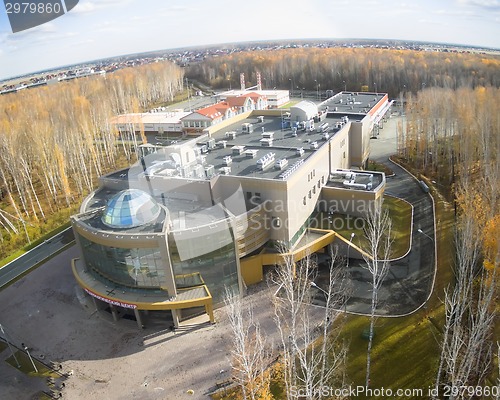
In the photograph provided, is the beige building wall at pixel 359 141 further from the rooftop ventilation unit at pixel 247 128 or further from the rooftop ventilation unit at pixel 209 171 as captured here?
the rooftop ventilation unit at pixel 209 171

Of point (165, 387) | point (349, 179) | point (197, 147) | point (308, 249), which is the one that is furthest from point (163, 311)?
point (349, 179)

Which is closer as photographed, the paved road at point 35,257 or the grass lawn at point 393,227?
the grass lawn at point 393,227

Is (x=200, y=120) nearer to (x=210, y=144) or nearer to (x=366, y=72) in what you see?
(x=210, y=144)

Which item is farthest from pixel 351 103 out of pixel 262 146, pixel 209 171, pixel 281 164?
pixel 209 171

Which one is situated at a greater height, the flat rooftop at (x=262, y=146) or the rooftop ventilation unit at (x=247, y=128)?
the rooftop ventilation unit at (x=247, y=128)

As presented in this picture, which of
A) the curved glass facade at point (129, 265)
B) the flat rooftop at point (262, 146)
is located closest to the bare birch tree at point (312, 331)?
the flat rooftop at point (262, 146)
